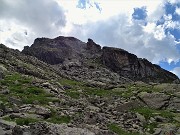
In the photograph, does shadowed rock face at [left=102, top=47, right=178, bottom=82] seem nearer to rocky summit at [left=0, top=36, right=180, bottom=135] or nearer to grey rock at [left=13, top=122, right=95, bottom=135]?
rocky summit at [left=0, top=36, right=180, bottom=135]

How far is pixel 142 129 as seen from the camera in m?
40.1

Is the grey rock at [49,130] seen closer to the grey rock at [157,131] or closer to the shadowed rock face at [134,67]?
the grey rock at [157,131]

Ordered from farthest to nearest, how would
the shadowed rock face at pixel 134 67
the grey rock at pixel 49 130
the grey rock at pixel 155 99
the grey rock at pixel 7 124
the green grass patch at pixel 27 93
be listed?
the shadowed rock face at pixel 134 67 → the grey rock at pixel 155 99 → the green grass patch at pixel 27 93 → the grey rock at pixel 7 124 → the grey rock at pixel 49 130

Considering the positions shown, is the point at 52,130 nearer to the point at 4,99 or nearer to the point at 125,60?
the point at 4,99

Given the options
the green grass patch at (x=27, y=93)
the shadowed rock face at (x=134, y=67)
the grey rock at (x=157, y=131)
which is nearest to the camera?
the grey rock at (x=157, y=131)

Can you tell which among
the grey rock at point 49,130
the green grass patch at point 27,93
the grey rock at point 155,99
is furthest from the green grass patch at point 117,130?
the grey rock at point 155,99

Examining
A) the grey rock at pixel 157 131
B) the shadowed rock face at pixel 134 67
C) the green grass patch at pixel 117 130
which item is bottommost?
the green grass patch at pixel 117 130

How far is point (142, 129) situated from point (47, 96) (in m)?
13.9

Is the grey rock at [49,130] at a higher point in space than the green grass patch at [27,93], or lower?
lower

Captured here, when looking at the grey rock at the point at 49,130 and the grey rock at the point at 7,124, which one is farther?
the grey rock at the point at 7,124

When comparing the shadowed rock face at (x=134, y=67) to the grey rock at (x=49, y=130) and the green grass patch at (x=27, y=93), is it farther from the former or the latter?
the grey rock at (x=49, y=130)

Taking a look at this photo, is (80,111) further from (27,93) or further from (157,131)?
(27,93)

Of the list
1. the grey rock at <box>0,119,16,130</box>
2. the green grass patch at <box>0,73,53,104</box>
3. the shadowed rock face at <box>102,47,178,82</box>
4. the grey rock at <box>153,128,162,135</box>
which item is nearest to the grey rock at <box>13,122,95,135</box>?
the grey rock at <box>0,119,16,130</box>

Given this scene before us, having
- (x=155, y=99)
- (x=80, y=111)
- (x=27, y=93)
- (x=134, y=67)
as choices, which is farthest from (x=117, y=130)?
(x=134, y=67)
